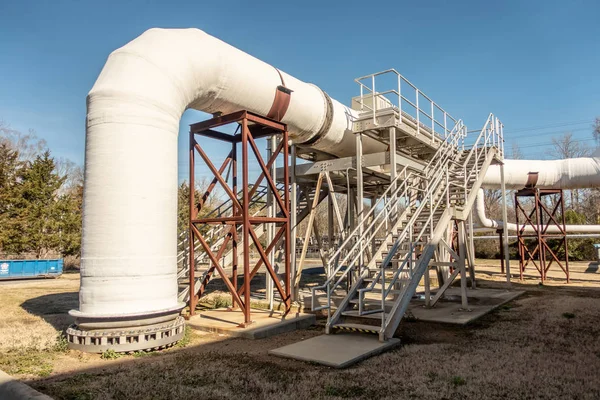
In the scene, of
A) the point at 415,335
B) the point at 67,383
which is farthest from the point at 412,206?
the point at 67,383

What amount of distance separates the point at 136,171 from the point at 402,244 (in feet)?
20.3

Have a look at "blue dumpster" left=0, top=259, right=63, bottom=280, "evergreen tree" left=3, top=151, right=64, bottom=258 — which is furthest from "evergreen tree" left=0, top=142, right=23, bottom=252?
"blue dumpster" left=0, top=259, right=63, bottom=280

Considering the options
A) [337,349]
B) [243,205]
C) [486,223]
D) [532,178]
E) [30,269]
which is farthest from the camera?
[30,269]

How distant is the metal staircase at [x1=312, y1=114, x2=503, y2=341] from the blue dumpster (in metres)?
18.7

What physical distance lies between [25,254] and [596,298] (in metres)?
32.5

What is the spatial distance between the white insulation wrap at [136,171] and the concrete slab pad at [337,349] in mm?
2323

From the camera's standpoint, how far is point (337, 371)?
20.6ft

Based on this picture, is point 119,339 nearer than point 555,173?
Yes

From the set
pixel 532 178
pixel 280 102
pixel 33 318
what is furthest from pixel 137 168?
pixel 532 178

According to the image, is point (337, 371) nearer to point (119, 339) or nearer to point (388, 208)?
point (119, 339)

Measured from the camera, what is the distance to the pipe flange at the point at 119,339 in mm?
7152

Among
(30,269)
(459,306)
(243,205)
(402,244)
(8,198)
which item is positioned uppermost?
(8,198)

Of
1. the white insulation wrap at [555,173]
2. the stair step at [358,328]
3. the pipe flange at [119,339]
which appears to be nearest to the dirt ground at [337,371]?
the pipe flange at [119,339]

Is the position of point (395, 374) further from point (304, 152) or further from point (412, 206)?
point (304, 152)
